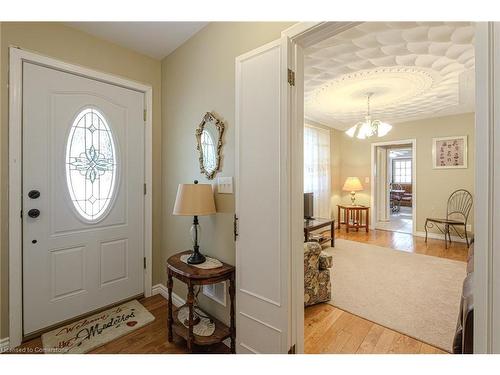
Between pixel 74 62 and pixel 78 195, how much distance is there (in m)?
1.15

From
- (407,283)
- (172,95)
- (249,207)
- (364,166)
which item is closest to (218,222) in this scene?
(249,207)

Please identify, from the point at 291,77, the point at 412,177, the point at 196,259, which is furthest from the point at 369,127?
the point at 196,259

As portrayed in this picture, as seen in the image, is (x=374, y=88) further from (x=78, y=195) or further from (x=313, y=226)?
(x=78, y=195)

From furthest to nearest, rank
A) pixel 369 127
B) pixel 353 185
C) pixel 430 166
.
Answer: pixel 353 185 < pixel 430 166 < pixel 369 127

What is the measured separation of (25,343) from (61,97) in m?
1.96

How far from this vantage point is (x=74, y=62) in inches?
77.7

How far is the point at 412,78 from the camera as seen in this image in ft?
9.49

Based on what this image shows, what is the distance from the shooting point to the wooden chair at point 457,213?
4.35 metres

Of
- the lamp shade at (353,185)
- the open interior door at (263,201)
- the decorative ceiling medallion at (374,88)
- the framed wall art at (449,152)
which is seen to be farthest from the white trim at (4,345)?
the framed wall art at (449,152)

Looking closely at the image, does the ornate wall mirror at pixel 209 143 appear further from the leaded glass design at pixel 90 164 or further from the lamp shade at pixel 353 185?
the lamp shade at pixel 353 185

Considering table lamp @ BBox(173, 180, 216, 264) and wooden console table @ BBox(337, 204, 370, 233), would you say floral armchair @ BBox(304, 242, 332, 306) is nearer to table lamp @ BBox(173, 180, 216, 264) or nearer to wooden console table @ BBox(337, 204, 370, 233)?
table lamp @ BBox(173, 180, 216, 264)

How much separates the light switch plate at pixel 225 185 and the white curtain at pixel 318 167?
332 centimetres

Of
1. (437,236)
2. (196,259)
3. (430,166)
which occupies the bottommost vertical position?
(437,236)

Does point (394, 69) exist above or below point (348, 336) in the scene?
above
